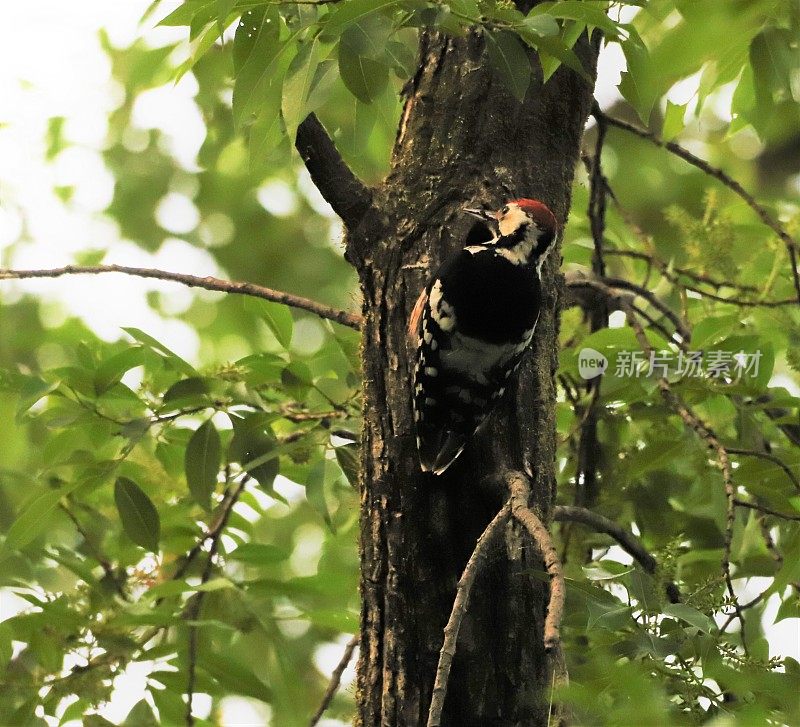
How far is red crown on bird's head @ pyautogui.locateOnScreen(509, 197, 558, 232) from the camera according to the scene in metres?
1.56

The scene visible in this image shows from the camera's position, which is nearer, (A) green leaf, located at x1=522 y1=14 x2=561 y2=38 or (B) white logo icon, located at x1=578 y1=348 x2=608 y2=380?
(A) green leaf, located at x1=522 y1=14 x2=561 y2=38

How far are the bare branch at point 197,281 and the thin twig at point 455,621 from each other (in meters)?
0.61

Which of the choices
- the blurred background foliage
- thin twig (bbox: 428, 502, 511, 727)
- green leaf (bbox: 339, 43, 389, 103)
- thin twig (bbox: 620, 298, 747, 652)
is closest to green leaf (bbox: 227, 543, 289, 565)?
the blurred background foliage

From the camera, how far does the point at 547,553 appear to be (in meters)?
1.04

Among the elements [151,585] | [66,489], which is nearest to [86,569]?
[151,585]

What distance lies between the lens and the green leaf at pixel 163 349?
5.56 feet

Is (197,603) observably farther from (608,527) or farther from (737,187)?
(737,187)

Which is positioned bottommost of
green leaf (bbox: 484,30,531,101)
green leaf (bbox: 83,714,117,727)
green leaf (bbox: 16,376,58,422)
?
green leaf (bbox: 83,714,117,727)

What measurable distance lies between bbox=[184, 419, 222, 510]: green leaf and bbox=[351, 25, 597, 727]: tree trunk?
453mm

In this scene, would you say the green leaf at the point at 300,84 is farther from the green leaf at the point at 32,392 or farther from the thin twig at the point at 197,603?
the thin twig at the point at 197,603

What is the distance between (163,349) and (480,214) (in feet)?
1.97

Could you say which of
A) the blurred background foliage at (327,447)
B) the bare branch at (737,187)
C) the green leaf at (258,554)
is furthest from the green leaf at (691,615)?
the green leaf at (258,554)

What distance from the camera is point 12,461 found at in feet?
10.0

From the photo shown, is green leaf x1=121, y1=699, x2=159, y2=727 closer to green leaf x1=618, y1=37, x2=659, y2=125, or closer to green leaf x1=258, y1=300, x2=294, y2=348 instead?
green leaf x1=258, y1=300, x2=294, y2=348
